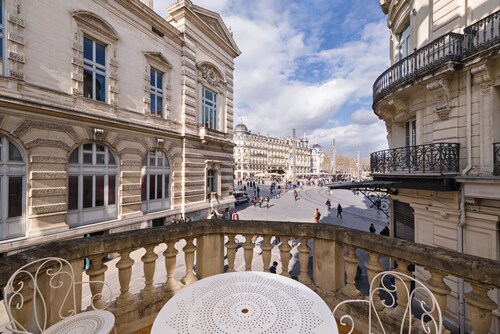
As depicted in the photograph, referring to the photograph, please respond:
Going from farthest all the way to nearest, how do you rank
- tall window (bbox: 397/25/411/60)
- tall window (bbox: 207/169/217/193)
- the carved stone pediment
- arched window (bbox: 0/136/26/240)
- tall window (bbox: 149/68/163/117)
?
tall window (bbox: 207/169/217/193) → the carved stone pediment → tall window (bbox: 149/68/163/117) → tall window (bbox: 397/25/411/60) → arched window (bbox: 0/136/26/240)

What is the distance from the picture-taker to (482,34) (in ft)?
19.9

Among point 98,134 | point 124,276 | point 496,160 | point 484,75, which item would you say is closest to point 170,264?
point 124,276

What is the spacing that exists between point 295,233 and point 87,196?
1086 centimetres

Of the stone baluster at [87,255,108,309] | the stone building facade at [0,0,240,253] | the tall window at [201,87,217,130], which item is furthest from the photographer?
the tall window at [201,87,217,130]

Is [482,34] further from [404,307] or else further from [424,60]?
[404,307]

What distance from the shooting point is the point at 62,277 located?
2350mm

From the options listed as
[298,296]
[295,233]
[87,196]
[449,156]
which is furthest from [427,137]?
[87,196]

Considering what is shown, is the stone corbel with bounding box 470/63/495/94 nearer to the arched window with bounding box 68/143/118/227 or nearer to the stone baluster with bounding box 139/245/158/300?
the stone baluster with bounding box 139/245/158/300

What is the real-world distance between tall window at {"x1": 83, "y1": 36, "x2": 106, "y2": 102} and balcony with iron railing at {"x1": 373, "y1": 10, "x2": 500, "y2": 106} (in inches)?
495

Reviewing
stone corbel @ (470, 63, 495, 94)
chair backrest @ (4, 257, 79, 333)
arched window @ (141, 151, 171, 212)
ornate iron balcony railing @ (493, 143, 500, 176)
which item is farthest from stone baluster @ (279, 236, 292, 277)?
arched window @ (141, 151, 171, 212)

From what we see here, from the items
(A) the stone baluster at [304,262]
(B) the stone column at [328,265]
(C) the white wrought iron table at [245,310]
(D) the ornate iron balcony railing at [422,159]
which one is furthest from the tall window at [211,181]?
(C) the white wrought iron table at [245,310]

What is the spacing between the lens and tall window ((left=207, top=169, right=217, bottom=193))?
1798cm

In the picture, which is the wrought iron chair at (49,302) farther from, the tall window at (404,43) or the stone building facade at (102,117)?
the tall window at (404,43)

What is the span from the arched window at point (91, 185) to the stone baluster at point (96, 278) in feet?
30.9
